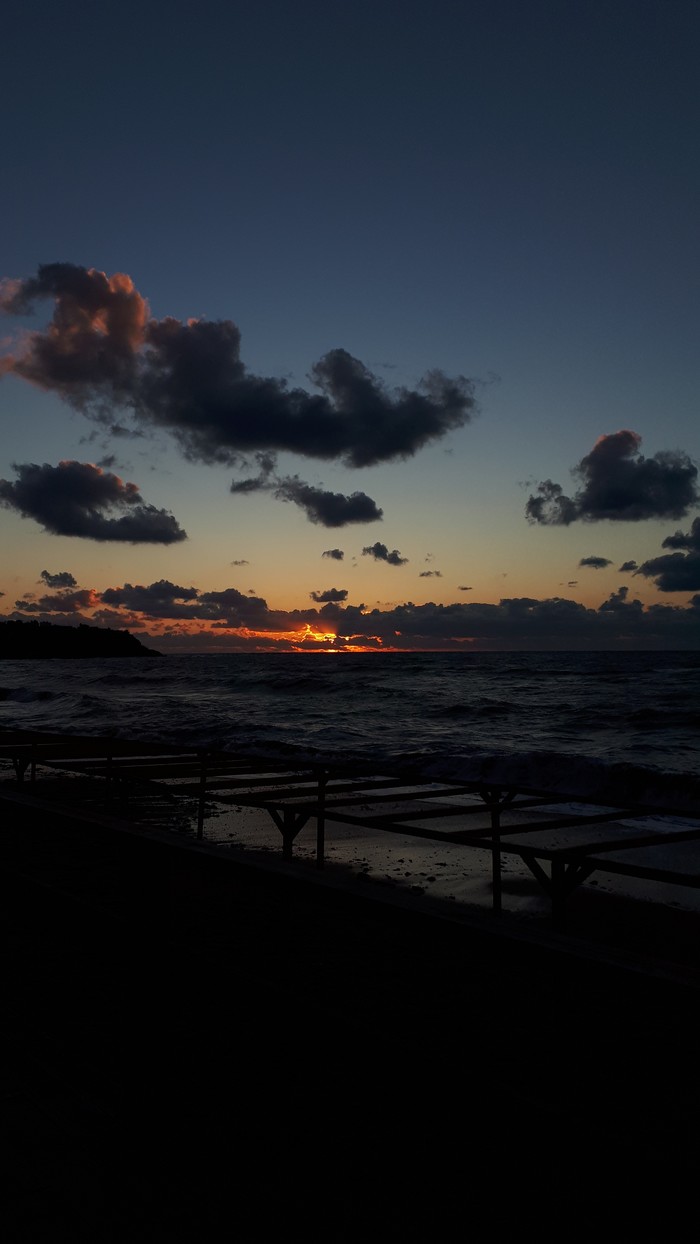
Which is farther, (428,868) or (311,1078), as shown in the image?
(428,868)

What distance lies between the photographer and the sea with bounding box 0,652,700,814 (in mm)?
20500

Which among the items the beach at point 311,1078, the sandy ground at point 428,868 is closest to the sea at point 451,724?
the sandy ground at point 428,868

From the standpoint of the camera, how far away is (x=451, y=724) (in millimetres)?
33031

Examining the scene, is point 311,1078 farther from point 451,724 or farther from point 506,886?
point 451,724

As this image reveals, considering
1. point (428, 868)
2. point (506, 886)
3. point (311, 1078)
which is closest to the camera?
point (311, 1078)

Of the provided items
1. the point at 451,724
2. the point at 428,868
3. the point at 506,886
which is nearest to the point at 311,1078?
the point at 506,886

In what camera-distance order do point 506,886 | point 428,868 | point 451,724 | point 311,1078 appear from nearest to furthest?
point 311,1078, point 506,886, point 428,868, point 451,724

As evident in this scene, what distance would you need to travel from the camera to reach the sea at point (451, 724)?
807 inches

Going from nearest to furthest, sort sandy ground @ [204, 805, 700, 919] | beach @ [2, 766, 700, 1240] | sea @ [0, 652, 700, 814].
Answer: beach @ [2, 766, 700, 1240] → sandy ground @ [204, 805, 700, 919] → sea @ [0, 652, 700, 814]

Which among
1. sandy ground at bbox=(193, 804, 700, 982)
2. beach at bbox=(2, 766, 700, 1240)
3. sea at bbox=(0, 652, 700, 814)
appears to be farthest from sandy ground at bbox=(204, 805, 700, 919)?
beach at bbox=(2, 766, 700, 1240)

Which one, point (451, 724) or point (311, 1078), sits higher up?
point (311, 1078)

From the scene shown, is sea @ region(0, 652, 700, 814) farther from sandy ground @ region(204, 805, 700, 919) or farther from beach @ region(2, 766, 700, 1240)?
beach @ region(2, 766, 700, 1240)

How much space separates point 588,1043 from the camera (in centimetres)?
441

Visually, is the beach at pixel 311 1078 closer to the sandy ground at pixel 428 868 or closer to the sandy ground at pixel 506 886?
the sandy ground at pixel 506 886
